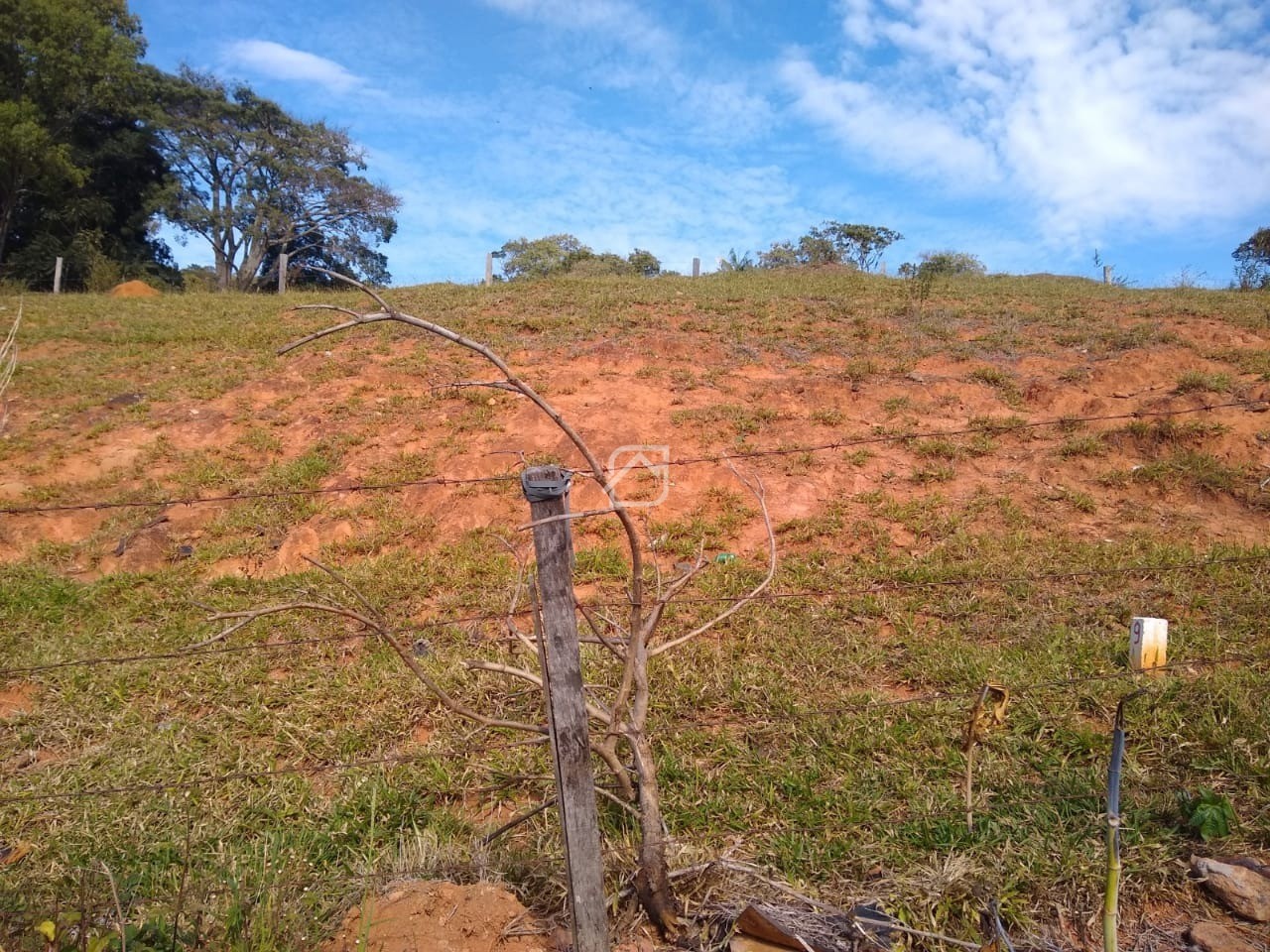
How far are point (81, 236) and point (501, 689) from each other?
73.1ft

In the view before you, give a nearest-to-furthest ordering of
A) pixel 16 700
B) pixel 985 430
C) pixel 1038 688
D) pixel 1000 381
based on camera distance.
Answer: pixel 1038 688 < pixel 16 700 < pixel 985 430 < pixel 1000 381

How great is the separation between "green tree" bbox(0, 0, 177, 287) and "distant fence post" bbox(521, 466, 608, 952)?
66.6ft

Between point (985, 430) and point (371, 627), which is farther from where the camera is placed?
point (985, 430)

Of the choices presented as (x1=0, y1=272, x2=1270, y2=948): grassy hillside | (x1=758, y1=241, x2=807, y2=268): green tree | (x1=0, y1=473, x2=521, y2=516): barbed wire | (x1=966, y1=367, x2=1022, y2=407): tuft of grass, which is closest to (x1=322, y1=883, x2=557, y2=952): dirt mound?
(x1=0, y1=272, x2=1270, y2=948): grassy hillside

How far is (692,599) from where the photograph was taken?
3730 mm

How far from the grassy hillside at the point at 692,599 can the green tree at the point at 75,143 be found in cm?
1236

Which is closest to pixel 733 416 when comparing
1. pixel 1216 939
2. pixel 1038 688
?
pixel 1038 688

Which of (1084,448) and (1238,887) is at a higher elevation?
(1084,448)

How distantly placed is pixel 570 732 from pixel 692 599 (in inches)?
77.9

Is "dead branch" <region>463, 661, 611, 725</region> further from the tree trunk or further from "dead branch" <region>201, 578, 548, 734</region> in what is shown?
the tree trunk

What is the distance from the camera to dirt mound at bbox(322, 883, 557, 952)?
1895 mm

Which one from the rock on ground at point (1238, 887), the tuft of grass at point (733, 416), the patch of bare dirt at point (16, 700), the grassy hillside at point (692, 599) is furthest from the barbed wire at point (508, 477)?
the rock on ground at point (1238, 887)

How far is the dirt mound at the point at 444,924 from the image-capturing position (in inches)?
74.6

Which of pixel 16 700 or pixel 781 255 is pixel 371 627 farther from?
pixel 781 255
